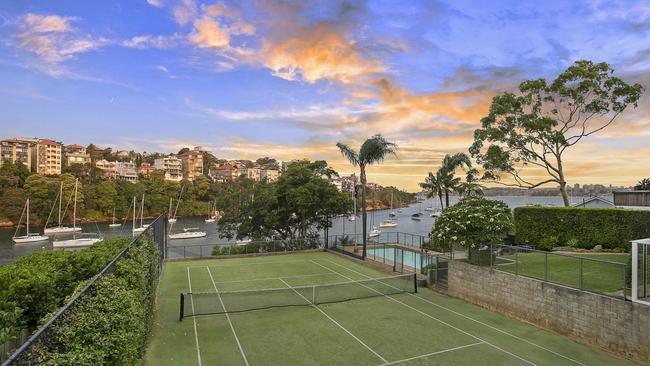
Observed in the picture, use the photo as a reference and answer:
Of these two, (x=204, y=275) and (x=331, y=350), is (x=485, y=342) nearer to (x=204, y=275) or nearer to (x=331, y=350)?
(x=331, y=350)

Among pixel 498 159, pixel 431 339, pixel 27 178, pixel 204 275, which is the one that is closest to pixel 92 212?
pixel 27 178

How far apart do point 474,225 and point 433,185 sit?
28.5m

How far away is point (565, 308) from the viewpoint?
44.9 feet

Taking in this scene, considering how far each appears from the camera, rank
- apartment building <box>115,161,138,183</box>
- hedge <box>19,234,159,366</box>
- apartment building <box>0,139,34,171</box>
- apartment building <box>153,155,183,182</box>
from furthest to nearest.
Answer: apartment building <box>153,155,183,182</box> → apartment building <box>115,161,138,183</box> → apartment building <box>0,139,34,171</box> → hedge <box>19,234,159,366</box>

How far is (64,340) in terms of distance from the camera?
235 inches

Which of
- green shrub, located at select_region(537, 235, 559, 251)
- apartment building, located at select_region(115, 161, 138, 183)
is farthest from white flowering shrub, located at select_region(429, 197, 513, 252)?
apartment building, located at select_region(115, 161, 138, 183)

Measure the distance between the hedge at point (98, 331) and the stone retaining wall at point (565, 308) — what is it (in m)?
13.6

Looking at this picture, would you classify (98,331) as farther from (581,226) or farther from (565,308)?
(581,226)

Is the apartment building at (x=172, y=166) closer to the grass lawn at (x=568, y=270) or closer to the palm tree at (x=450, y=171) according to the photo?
the palm tree at (x=450, y=171)

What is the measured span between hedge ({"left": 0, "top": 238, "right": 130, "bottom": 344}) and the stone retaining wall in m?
15.4

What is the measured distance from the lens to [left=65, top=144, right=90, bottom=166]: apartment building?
490 ft

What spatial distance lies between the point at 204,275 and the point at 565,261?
64.4 feet

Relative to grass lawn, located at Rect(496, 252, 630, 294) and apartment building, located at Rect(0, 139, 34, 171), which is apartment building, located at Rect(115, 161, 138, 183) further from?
grass lawn, located at Rect(496, 252, 630, 294)

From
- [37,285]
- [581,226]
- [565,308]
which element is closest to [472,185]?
[581,226]
